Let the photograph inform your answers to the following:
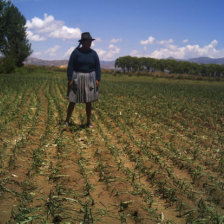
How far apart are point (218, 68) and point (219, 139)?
11579cm

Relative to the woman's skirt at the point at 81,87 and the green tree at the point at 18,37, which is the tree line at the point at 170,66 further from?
the woman's skirt at the point at 81,87

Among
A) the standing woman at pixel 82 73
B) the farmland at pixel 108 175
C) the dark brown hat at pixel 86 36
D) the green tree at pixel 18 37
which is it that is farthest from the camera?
the green tree at pixel 18 37

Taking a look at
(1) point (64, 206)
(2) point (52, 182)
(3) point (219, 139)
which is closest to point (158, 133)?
(3) point (219, 139)

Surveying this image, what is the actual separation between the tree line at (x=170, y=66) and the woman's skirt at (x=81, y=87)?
117m

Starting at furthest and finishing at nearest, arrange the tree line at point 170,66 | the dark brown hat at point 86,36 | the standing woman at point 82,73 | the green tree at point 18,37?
the tree line at point 170,66, the green tree at point 18,37, the standing woman at point 82,73, the dark brown hat at point 86,36

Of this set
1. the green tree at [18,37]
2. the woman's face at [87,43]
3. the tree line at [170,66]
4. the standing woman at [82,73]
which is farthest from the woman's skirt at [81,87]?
the tree line at [170,66]

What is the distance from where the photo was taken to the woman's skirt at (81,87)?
5031 millimetres

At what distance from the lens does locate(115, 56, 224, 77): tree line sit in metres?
112

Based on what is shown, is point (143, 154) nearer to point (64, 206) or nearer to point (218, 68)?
point (64, 206)

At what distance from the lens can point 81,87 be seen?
5.07 metres

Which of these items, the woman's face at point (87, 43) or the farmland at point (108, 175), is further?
the woman's face at point (87, 43)

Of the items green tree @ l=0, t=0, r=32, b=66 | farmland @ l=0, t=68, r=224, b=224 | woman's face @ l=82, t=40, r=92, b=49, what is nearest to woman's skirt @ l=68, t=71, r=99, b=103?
woman's face @ l=82, t=40, r=92, b=49

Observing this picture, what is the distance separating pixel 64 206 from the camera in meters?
2.22

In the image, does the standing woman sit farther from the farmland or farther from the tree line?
the tree line
